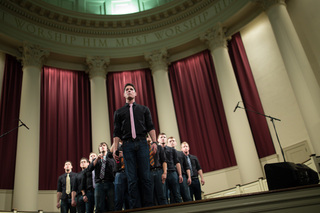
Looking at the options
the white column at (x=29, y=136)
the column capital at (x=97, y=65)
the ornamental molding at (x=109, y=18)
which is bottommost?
the white column at (x=29, y=136)

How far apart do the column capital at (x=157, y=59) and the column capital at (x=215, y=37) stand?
1635mm

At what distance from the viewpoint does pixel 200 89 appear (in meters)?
11.5

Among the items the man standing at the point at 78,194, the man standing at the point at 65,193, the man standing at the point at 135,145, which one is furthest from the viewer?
the man standing at the point at 65,193

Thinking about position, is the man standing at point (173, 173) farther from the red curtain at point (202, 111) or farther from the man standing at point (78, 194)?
the red curtain at point (202, 111)

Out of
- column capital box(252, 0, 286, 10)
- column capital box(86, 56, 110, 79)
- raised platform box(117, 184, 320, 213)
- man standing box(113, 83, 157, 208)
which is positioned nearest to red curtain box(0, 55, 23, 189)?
column capital box(86, 56, 110, 79)

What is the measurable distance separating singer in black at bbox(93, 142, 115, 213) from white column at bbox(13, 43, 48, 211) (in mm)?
4378

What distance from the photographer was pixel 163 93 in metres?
11.2

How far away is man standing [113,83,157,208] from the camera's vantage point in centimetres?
380

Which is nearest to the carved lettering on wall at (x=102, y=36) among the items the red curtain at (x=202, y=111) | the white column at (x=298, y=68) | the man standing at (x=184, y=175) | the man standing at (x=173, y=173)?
the red curtain at (x=202, y=111)

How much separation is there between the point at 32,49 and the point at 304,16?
9.40 metres

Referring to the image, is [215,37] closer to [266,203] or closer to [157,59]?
[157,59]

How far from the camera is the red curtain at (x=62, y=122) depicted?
32.8 feet

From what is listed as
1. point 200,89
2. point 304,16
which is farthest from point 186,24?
point 304,16

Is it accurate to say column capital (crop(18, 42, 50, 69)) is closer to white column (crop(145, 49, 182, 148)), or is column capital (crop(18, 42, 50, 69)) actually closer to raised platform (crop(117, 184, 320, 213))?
white column (crop(145, 49, 182, 148))
